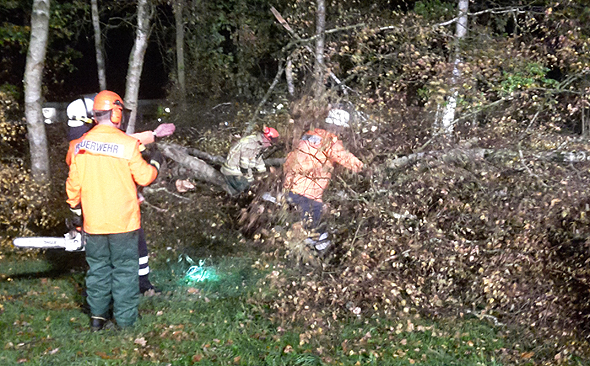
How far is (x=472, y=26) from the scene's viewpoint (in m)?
8.09

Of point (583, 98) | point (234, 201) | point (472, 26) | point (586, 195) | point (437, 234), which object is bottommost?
point (234, 201)

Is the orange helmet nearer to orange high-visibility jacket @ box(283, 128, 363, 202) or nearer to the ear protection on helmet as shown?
the ear protection on helmet

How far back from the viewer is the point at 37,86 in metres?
6.34

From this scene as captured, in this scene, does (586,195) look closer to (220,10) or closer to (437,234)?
(437,234)

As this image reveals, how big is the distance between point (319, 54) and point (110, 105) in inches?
125

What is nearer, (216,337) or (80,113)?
(216,337)

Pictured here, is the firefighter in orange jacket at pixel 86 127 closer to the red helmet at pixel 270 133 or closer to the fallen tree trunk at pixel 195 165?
the red helmet at pixel 270 133

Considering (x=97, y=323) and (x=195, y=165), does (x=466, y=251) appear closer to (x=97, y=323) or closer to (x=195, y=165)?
(x=97, y=323)

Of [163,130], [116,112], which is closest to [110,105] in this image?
[116,112]

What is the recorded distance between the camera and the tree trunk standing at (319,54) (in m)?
5.57

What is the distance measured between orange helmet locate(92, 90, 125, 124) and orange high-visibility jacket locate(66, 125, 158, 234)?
104 mm

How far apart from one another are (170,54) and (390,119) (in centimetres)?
920

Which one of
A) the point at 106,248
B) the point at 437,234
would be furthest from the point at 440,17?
the point at 106,248

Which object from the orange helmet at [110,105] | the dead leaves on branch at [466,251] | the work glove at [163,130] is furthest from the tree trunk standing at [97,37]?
the dead leaves on branch at [466,251]
